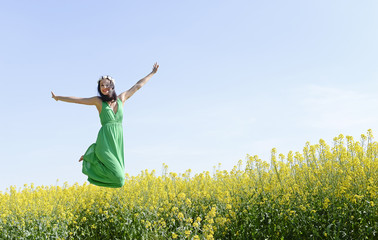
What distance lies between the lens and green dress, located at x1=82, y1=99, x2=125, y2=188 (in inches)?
198

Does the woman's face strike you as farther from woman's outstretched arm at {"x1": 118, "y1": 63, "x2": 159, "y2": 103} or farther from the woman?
woman's outstretched arm at {"x1": 118, "y1": 63, "x2": 159, "y2": 103}

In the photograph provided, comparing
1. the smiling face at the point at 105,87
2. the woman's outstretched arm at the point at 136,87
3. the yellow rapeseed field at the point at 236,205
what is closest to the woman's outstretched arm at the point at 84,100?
the smiling face at the point at 105,87

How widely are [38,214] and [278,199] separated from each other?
15.5ft

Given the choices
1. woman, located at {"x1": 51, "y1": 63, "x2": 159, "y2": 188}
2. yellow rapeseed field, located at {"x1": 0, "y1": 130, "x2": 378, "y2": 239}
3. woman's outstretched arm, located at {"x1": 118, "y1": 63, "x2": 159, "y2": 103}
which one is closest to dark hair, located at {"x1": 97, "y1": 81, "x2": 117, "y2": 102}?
woman, located at {"x1": 51, "y1": 63, "x2": 159, "y2": 188}

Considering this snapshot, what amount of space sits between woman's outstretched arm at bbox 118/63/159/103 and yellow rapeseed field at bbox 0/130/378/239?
1.64m

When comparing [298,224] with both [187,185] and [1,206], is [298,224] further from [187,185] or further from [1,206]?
[1,206]

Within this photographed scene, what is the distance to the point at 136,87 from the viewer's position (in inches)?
225

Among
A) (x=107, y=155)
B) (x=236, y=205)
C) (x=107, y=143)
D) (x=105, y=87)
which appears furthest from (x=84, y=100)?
(x=236, y=205)

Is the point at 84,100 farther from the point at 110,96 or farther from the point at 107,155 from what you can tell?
the point at 107,155

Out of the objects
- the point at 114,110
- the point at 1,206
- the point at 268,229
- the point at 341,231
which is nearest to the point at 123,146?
the point at 114,110

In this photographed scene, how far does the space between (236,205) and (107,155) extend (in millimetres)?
2301

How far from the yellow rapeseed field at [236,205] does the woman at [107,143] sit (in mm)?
991

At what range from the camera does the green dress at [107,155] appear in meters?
5.04

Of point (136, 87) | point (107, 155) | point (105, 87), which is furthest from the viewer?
point (136, 87)
